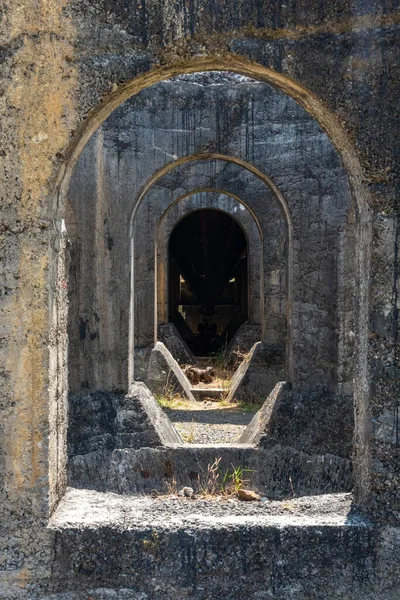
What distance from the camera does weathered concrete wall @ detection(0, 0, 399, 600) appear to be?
2783mm

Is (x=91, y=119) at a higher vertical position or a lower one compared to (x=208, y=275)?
higher

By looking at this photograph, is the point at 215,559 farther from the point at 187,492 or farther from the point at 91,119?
the point at 91,119

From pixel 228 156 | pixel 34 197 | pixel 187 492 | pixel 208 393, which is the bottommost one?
pixel 208 393

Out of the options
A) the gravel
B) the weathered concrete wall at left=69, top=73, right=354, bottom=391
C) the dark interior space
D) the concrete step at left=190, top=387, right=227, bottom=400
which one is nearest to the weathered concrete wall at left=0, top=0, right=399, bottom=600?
the weathered concrete wall at left=69, top=73, right=354, bottom=391

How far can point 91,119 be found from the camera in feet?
9.42

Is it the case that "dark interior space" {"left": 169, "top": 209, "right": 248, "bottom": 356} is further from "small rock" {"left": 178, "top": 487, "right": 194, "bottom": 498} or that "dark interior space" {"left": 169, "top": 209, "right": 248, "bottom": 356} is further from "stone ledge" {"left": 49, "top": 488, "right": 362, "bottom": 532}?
"stone ledge" {"left": 49, "top": 488, "right": 362, "bottom": 532}

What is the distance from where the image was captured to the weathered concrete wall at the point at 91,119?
2783 mm

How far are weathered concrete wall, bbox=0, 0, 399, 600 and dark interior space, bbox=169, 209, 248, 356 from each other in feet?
38.3

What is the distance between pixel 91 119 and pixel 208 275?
13.1 metres

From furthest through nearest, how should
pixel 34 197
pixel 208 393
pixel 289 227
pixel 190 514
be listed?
pixel 208 393, pixel 289 227, pixel 190 514, pixel 34 197

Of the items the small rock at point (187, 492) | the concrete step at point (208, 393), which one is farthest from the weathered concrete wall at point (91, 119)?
the concrete step at point (208, 393)

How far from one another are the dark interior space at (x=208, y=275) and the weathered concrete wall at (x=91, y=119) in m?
11.7

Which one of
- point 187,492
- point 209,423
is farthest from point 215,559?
point 209,423

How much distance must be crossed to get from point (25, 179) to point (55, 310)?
1.87 ft
